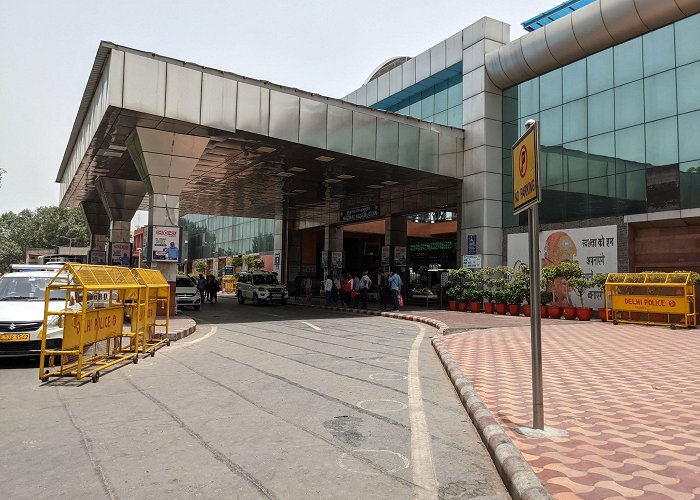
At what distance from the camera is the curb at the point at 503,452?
362 centimetres

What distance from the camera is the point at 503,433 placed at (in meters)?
4.88

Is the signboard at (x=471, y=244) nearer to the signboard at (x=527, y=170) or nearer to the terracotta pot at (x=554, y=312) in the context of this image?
the terracotta pot at (x=554, y=312)

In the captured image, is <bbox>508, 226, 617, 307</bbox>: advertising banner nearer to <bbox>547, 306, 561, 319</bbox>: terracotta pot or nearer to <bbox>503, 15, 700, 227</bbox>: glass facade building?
<bbox>503, 15, 700, 227</bbox>: glass facade building

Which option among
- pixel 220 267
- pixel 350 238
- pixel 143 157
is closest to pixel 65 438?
pixel 143 157

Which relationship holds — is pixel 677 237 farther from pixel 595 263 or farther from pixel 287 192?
pixel 287 192

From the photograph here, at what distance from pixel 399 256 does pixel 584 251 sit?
13.5 meters

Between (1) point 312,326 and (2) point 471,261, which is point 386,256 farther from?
(1) point 312,326

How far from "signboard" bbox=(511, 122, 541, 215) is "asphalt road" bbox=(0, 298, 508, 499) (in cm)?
243

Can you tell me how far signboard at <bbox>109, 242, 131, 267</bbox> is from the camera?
94.7ft

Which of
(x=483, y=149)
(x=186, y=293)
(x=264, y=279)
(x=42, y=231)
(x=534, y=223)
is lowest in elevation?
(x=186, y=293)

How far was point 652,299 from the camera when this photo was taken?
1691cm

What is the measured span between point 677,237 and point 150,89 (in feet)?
62.0

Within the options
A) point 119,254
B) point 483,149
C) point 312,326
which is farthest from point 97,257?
point 483,149

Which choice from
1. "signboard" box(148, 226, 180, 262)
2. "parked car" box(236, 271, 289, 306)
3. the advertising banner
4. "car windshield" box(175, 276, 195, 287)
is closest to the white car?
"signboard" box(148, 226, 180, 262)
